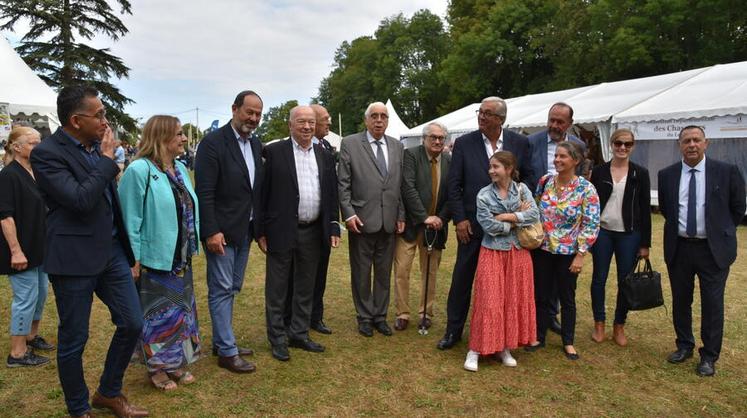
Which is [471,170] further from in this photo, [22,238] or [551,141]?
[22,238]

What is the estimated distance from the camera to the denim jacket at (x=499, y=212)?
3.84 metres

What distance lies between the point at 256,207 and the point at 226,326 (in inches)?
35.9

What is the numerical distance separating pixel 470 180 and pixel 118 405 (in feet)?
9.57

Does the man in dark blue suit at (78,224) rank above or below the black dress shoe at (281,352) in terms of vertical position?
above

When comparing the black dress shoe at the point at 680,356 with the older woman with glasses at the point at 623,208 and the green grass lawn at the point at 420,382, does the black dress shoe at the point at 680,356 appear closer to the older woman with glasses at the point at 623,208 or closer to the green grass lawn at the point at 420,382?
the green grass lawn at the point at 420,382

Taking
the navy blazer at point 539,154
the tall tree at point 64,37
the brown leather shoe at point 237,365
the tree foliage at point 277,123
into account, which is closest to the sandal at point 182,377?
the brown leather shoe at point 237,365

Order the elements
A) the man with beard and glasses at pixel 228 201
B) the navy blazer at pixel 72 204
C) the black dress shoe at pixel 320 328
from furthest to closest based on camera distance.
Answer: the black dress shoe at pixel 320 328 < the man with beard and glasses at pixel 228 201 < the navy blazer at pixel 72 204

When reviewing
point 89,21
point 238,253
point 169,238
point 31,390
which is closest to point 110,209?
point 169,238

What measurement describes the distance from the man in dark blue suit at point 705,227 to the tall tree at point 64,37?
79.0 feet

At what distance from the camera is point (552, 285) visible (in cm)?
433

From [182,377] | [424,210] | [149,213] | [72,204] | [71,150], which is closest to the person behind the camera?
[72,204]

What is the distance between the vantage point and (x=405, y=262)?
486 centimetres

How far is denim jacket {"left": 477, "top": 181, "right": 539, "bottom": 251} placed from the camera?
3.84 metres

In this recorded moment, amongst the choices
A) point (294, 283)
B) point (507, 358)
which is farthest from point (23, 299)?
point (507, 358)
